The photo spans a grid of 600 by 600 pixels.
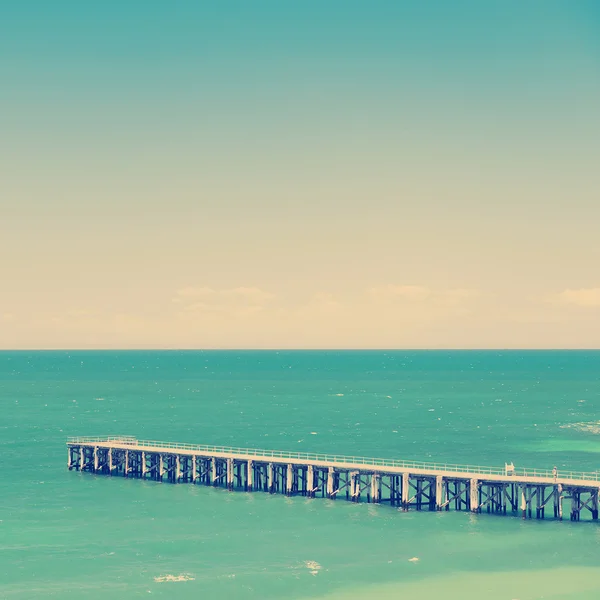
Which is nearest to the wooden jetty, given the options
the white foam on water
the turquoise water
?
the turquoise water

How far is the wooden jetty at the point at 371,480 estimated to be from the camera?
231ft

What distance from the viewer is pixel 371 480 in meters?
75.5

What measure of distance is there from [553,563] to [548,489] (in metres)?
24.7

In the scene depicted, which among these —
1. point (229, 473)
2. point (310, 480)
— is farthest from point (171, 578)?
point (229, 473)

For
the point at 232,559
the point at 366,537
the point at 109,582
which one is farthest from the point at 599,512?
the point at 109,582

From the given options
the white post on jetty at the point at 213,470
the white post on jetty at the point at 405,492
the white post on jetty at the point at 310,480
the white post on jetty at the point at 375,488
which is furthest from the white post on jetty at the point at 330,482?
the white post on jetty at the point at 213,470

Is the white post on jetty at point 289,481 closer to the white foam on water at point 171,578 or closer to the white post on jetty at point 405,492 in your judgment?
the white post on jetty at point 405,492

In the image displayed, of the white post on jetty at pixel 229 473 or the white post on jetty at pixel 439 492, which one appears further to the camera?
→ the white post on jetty at pixel 229 473

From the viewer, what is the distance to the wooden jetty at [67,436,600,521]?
2768 inches

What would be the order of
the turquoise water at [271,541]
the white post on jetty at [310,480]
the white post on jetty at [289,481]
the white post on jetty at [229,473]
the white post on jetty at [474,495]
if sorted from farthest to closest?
the white post on jetty at [229,473]
the white post on jetty at [289,481]
the white post on jetty at [310,480]
the white post on jetty at [474,495]
the turquoise water at [271,541]

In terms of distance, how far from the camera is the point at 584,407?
542 feet

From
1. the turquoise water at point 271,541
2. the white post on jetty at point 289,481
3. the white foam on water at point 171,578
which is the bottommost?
the white foam on water at point 171,578

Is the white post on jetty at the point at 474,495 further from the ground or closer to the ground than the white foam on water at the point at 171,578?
further from the ground

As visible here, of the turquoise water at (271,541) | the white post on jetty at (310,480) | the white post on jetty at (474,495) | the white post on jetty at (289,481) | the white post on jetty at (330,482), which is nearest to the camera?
the turquoise water at (271,541)
